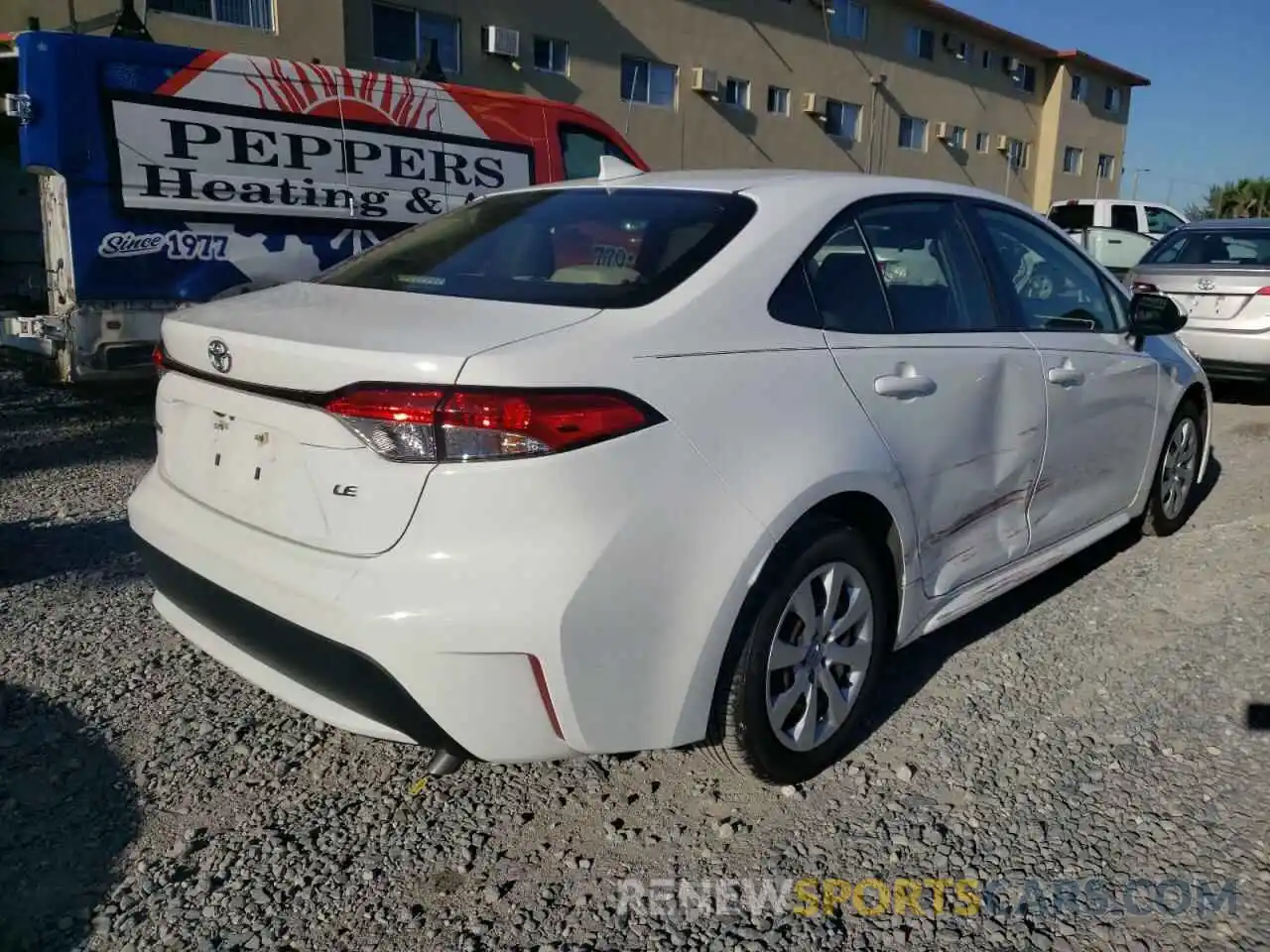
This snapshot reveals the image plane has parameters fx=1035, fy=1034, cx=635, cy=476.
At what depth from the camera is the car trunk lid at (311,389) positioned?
2082 mm

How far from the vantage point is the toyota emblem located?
7.76 ft

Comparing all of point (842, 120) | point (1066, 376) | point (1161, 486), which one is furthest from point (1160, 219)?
point (1066, 376)

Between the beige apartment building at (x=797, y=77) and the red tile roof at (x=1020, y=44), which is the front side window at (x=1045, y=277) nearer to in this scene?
the beige apartment building at (x=797, y=77)

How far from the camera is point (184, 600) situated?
2.58 m

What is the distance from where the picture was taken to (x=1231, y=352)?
7.76 metres

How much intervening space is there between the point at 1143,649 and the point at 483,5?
528 inches

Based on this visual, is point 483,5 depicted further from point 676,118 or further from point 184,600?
point 184,600

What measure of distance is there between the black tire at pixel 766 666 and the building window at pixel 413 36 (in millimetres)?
12420

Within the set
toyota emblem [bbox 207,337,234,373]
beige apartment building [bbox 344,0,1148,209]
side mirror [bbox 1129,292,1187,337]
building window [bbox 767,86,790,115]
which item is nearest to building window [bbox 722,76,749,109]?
beige apartment building [bbox 344,0,1148,209]

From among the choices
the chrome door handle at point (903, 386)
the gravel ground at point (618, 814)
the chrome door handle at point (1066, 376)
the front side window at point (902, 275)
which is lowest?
the gravel ground at point (618, 814)

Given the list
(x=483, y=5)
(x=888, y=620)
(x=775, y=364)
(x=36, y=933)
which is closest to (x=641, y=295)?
(x=775, y=364)

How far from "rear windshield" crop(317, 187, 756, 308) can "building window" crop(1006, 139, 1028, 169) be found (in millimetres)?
27889

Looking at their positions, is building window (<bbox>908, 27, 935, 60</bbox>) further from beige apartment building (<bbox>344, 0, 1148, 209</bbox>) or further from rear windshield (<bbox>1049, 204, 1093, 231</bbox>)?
rear windshield (<bbox>1049, 204, 1093, 231</bbox>)

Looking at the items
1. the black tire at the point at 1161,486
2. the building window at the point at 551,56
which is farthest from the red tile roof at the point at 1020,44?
the black tire at the point at 1161,486
